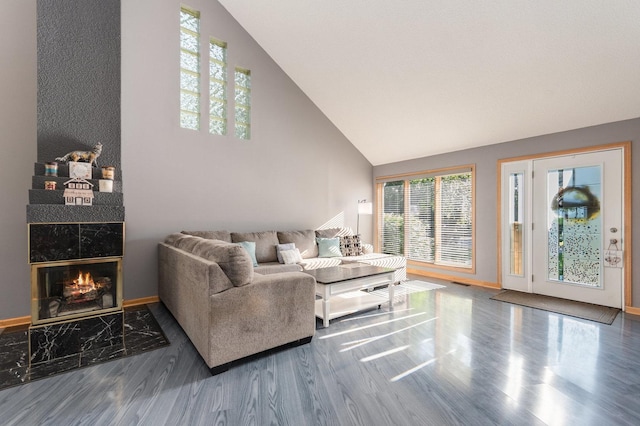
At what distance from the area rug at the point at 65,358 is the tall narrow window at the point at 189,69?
Answer: 271 centimetres

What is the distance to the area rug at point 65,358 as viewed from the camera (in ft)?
6.77

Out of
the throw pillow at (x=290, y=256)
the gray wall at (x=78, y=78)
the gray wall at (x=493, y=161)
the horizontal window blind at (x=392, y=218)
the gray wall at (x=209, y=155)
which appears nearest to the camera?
the gray wall at (x=78, y=78)

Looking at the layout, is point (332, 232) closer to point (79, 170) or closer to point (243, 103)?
point (243, 103)

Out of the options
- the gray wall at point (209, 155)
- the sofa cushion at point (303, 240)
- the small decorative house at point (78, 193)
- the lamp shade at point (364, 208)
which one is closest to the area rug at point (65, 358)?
the gray wall at point (209, 155)

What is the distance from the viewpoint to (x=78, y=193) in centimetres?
252

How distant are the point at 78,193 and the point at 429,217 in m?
5.25

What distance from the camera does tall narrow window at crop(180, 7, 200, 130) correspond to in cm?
408

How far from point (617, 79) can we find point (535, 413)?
3502 millimetres

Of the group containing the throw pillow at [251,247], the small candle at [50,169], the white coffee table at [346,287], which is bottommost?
the white coffee table at [346,287]

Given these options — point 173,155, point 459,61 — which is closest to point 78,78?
point 173,155

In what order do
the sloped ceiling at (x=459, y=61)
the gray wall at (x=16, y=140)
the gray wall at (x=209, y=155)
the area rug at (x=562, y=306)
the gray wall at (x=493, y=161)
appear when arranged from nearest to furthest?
1. the sloped ceiling at (x=459, y=61)
2. the gray wall at (x=16, y=140)
3. the area rug at (x=562, y=306)
4. the gray wall at (x=493, y=161)
5. the gray wall at (x=209, y=155)

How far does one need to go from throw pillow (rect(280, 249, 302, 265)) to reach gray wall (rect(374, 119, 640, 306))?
2.70 meters

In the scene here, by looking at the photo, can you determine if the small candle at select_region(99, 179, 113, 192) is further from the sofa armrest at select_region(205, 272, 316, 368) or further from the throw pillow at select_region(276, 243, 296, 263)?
the throw pillow at select_region(276, 243, 296, 263)

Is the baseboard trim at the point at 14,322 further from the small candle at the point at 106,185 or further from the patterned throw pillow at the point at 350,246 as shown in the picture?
the patterned throw pillow at the point at 350,246
